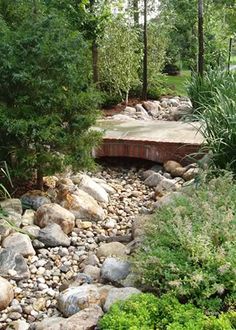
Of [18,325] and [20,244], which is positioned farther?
[20,244]

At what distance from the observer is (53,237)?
3.40m

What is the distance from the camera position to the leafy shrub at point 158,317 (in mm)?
1968

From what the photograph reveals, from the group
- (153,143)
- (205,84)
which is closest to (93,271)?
(153,143)

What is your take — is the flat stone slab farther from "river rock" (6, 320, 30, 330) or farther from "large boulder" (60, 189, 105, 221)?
"river rock" (6, 320, 30, 330)

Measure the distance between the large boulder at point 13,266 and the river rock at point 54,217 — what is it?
1.65 feet

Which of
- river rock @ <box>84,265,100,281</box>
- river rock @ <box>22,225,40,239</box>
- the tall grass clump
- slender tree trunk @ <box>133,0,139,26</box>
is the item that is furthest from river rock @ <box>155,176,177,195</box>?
slender tree trunk @ <box>133,0,139,26</box>

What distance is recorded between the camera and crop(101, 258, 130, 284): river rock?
273 cm

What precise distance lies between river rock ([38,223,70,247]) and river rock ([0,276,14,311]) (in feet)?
2.11

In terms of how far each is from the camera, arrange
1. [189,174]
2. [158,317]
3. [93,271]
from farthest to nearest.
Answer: [189,174], [93,271], [158,317]

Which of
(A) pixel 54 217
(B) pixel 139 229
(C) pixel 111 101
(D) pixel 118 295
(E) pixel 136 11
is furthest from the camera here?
(E) pixel 136 11

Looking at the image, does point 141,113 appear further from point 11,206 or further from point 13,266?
point 13,266

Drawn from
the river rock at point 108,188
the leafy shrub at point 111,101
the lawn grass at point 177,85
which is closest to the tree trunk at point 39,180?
the river rock at point 108,188

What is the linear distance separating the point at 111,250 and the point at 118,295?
0.87 metres

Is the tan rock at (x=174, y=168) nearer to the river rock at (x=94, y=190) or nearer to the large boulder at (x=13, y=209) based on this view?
the river rock at (x=94, y=190)
